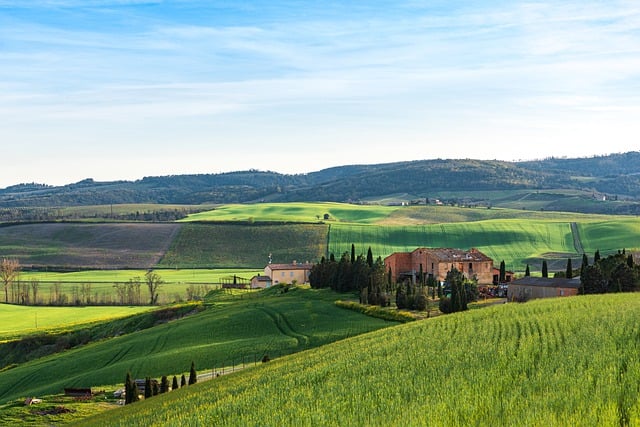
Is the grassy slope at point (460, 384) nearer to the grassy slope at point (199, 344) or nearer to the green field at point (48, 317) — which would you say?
the grassy slope at point (199, 344)

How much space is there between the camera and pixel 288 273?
13025 cm

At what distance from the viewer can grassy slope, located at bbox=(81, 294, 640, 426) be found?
60.6ft

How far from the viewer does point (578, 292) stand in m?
74.5

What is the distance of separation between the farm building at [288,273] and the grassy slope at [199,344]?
128 feet

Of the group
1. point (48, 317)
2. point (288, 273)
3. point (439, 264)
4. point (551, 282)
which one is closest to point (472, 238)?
point (288, 273)

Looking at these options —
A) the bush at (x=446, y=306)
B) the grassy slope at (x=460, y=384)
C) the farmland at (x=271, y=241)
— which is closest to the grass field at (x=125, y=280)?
the farmland at (x=271, y=241)

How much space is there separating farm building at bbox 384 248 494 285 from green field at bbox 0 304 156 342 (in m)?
39.8

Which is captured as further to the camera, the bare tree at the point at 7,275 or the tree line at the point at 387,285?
the bare tree at the point at 7,275

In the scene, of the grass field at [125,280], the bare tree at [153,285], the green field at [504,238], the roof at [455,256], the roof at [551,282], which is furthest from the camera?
the green field at [504,238]

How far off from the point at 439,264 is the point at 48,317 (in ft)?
187

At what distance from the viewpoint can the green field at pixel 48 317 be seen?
9512 cm

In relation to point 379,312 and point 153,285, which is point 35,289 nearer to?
point 153,285

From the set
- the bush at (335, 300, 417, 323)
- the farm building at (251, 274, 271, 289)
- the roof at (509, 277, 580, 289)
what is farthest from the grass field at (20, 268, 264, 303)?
the roof at (509, 277, 580, 289)

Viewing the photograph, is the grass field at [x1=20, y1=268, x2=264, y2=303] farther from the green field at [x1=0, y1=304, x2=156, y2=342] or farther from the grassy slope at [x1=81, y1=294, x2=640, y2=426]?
the grassy slope at [x1=81, y1=294, x2=640, y2=426]
